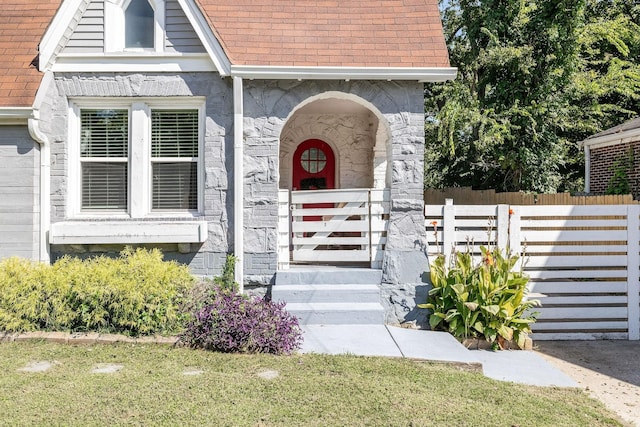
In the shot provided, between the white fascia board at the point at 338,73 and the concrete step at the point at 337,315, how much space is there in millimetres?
3345

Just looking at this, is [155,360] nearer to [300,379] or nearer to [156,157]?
A: [300,379]

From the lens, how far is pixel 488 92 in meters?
14.7

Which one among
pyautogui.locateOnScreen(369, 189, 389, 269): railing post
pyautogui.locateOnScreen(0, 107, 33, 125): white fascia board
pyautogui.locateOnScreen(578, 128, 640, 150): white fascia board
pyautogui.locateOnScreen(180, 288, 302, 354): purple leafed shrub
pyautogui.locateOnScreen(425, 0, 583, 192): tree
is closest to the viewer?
pyautogui.locateOnScreen(180, 288, 302, 354): purple leafed shrub

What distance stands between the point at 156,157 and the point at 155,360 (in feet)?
11.1

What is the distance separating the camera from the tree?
1248 cm

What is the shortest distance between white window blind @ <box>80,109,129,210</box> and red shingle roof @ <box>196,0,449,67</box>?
2099 mm

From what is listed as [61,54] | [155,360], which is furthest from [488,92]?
[155,360]

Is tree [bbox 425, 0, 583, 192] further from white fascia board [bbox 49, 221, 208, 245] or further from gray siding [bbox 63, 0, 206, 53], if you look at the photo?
white fascia board [bbox 49, 221, 208, 245]

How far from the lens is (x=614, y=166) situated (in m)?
12.8

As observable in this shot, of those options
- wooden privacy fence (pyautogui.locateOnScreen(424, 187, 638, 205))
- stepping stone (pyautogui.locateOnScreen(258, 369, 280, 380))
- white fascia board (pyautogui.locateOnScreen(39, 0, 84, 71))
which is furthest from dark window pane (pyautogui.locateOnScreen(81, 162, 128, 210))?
wooden privacy fence (pyautogui.locateOnScreen(424, 187, 638, 205))

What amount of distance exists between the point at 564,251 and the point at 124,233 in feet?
21.6

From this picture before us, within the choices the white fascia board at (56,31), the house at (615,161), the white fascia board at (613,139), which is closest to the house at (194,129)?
the white fascia board at (56,31)

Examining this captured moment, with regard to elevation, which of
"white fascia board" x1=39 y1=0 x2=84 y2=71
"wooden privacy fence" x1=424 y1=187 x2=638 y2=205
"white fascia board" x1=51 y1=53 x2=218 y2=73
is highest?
"white fascia board" x1=39 y1=0 x2=84 y2=71

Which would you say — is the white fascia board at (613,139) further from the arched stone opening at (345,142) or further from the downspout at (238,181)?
the downspout at (238,181)
